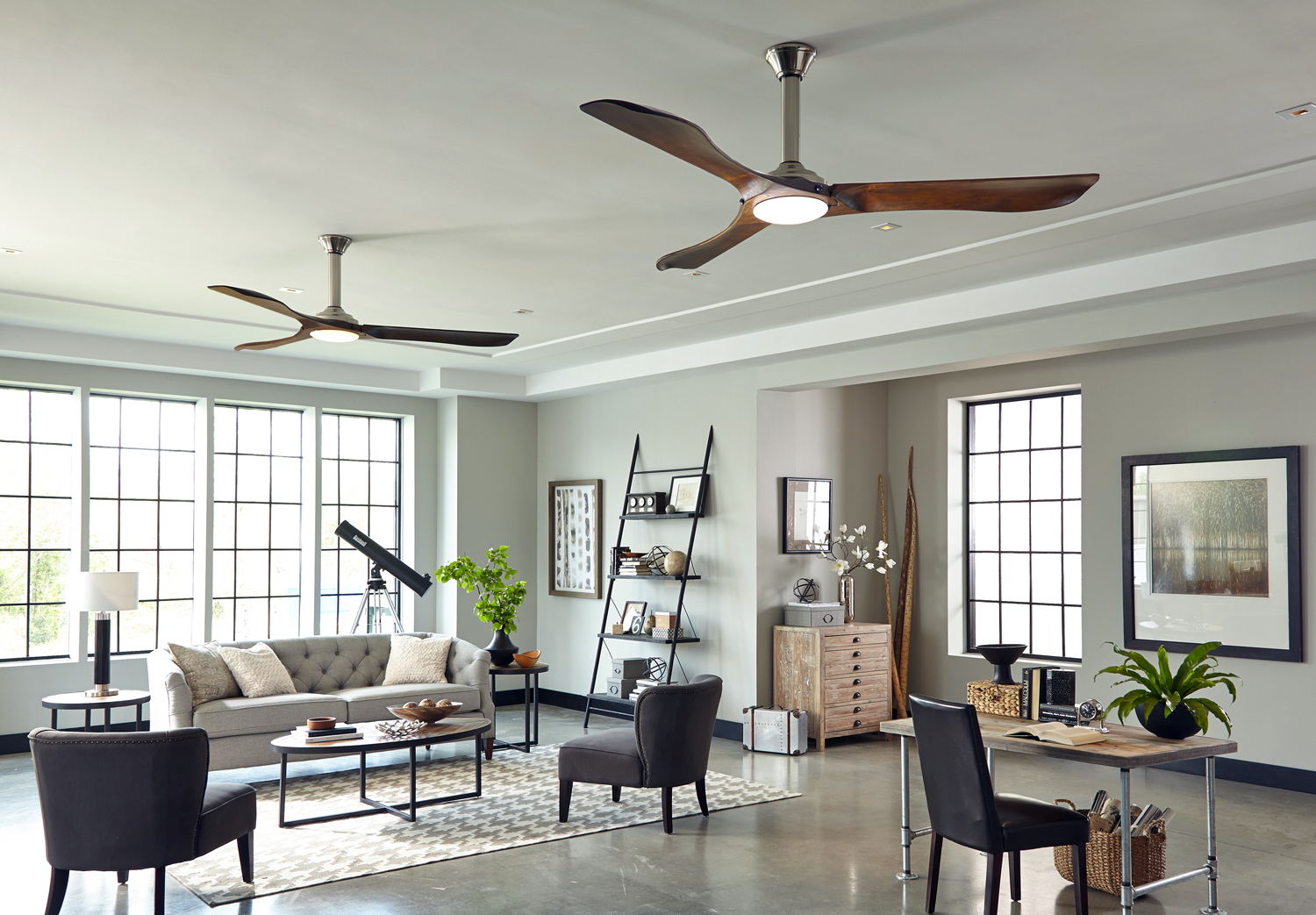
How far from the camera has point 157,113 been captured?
A: 12.1 ft

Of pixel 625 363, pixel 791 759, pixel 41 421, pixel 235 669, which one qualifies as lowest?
pixel 791 759

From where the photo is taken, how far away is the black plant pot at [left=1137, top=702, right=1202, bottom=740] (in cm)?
406

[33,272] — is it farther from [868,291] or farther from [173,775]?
[868,291]

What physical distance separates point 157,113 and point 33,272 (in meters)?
2.85

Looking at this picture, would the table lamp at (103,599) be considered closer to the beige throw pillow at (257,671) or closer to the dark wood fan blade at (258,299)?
the beige throw pillow at (257,671)

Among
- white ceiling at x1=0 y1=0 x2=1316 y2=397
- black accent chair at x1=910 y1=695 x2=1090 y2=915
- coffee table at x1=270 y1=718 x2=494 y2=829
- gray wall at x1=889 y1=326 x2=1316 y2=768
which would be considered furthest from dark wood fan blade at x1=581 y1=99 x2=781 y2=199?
gray wall at x1=889 y1=326 x2=1316 y2=768

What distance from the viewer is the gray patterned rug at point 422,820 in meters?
4.71

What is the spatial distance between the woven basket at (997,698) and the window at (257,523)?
19.4 ft

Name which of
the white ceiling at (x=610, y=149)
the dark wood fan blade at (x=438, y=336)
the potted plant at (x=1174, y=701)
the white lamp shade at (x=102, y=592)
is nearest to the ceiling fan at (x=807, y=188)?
the white ceiling at (x=610, y=149)

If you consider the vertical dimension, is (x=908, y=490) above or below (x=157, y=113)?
below

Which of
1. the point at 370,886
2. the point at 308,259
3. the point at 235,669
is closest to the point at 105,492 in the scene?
the point at 235,669

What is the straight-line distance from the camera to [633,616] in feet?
29.0

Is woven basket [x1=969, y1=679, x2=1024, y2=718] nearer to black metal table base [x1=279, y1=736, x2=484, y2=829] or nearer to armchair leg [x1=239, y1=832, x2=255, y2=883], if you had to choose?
black metal table base [x1=279, y1=736, x2=484, y2=829]

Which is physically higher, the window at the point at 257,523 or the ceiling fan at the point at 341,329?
the ceiling fan at the point at 341,329
